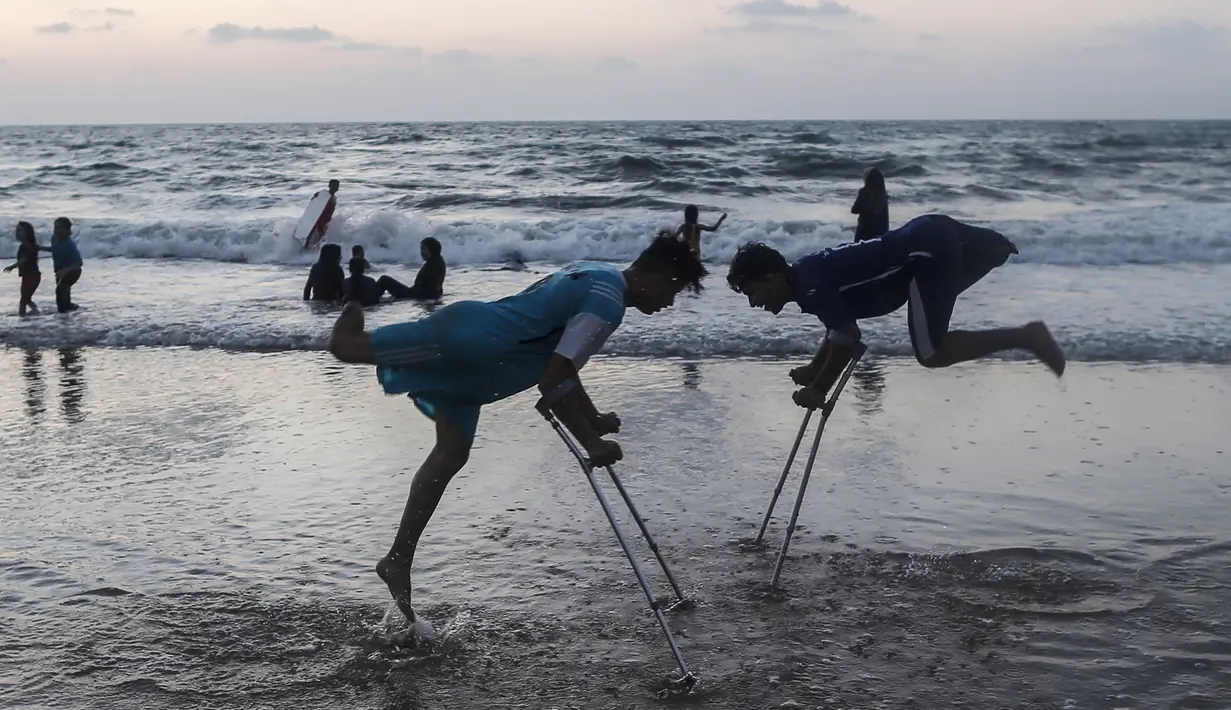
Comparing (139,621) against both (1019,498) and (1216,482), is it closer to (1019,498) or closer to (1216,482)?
(1019,498)

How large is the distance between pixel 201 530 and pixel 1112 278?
1526 cm

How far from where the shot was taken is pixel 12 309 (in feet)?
53.0

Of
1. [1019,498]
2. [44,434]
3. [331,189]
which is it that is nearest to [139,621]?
[44,434]

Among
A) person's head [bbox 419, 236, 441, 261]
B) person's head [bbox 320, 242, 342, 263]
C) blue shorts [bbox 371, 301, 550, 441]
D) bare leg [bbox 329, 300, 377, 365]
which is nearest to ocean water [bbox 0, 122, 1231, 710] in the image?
person's head [bbox 419, 236, 441, 261]

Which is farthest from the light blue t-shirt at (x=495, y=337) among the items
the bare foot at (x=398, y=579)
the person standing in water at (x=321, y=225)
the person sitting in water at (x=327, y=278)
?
the person standing in water at (x=321, y=225)

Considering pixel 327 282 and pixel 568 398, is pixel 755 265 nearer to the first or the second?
pixel 568 398

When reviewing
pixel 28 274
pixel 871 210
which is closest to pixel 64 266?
pixel 28 274

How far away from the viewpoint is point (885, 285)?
5816 mm

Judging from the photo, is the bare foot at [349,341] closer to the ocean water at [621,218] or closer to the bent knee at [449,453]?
the bent knee at [449,453]

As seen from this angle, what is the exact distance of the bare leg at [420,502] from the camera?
16.3 feet

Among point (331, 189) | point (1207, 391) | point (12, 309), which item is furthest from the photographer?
point (331, 189)

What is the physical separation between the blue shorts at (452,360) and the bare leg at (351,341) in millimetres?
33

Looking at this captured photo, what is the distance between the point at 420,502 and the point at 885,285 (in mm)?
2514

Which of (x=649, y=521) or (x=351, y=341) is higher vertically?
(x=351, y=341)
